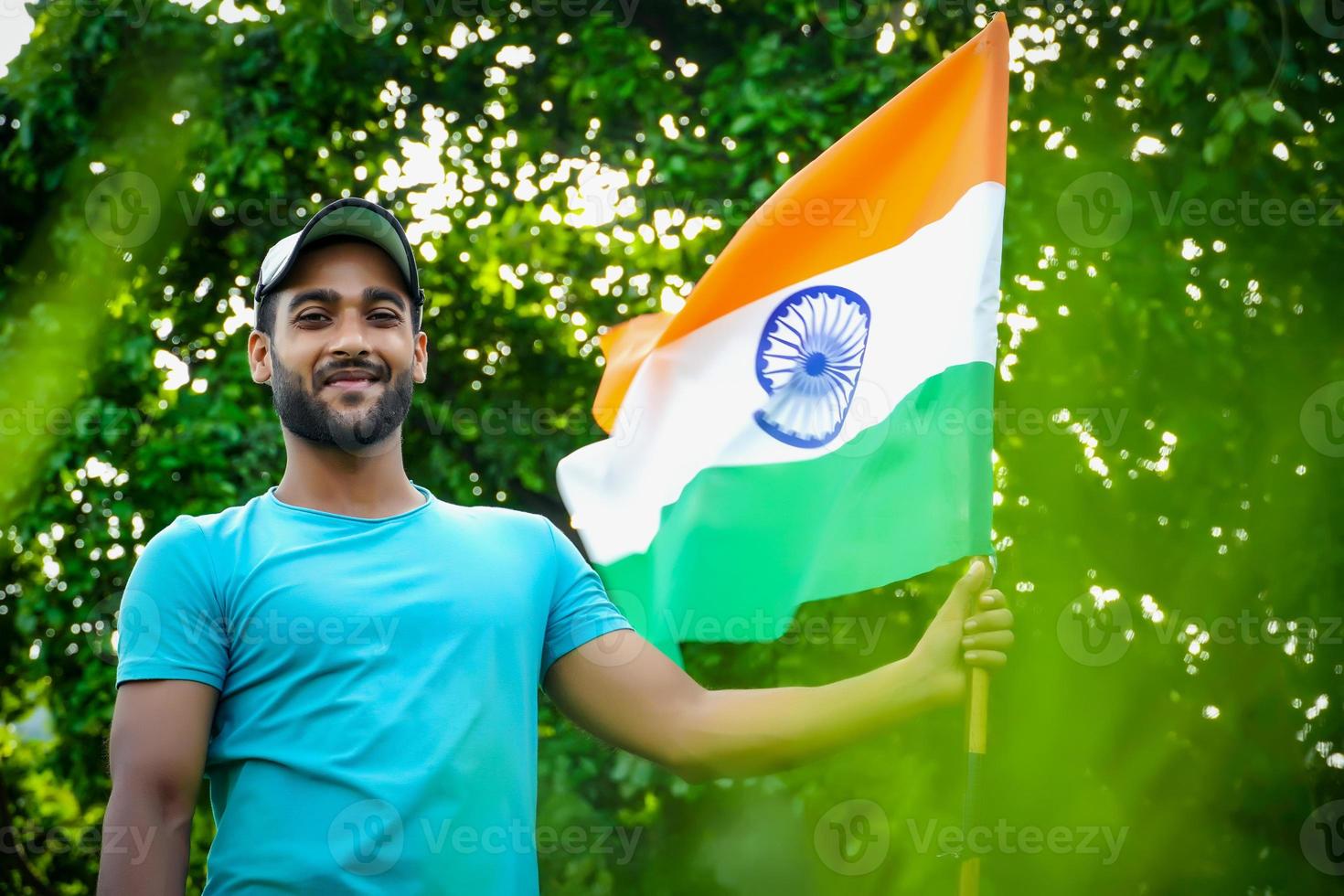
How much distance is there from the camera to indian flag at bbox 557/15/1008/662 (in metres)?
2.96

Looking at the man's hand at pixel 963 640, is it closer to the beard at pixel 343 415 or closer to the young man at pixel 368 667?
the young man at pixel 368 667

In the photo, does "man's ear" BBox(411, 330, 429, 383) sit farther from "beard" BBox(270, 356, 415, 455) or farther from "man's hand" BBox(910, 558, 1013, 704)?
"man's hand" BBox(910, 558, 1013, 704)

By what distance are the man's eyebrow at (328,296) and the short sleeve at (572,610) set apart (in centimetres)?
52

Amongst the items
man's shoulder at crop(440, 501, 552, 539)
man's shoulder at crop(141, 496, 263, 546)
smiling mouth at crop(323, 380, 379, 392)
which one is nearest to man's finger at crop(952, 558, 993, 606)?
man's shoulder at crop(440, 501, 552, 539)

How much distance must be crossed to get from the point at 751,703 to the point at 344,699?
2.47 feet

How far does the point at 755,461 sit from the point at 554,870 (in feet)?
13.1

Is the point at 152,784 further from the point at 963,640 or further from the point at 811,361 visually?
the point at 811,361

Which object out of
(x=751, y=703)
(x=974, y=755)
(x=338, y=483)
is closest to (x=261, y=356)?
(x=338, y=483)

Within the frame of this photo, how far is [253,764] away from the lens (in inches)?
85.4

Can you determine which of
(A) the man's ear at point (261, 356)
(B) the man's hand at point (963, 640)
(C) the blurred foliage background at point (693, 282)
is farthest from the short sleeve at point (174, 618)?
(C) the blurred foliage background at point (693, 282)

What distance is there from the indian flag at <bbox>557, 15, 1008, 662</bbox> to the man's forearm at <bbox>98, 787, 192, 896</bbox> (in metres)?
1.14

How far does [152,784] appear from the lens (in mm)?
2080

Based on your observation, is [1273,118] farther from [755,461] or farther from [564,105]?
[564,105]

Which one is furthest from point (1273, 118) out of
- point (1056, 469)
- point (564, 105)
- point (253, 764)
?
point (253, 764)
